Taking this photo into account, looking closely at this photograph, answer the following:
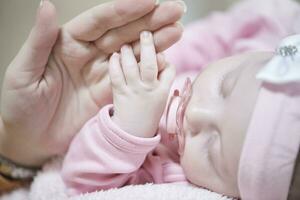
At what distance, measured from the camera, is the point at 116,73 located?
0.61 meters

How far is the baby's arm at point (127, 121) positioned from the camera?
1.95ft

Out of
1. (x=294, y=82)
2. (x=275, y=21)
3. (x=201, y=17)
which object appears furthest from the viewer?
(x=201, y=17)

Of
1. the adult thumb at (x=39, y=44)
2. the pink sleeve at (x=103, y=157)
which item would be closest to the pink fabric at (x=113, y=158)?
the pink sleeve at (x=103, y=157)

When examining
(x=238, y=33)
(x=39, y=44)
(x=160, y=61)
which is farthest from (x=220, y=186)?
(x=238, y=33)

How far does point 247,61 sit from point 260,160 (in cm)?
15

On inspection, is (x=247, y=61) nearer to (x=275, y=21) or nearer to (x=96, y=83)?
(x=96, y=83)

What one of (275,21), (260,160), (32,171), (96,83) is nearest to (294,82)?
(260,160)

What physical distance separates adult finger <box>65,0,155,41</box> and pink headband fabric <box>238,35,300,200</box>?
17 cm

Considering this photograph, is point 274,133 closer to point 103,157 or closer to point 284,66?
point 284,66

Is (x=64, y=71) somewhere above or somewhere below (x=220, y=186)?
above

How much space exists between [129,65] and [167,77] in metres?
0.05

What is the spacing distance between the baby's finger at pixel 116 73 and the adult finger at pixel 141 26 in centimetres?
2

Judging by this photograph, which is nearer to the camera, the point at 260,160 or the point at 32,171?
the point at 260,160

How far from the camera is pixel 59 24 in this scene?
0.59 metres
